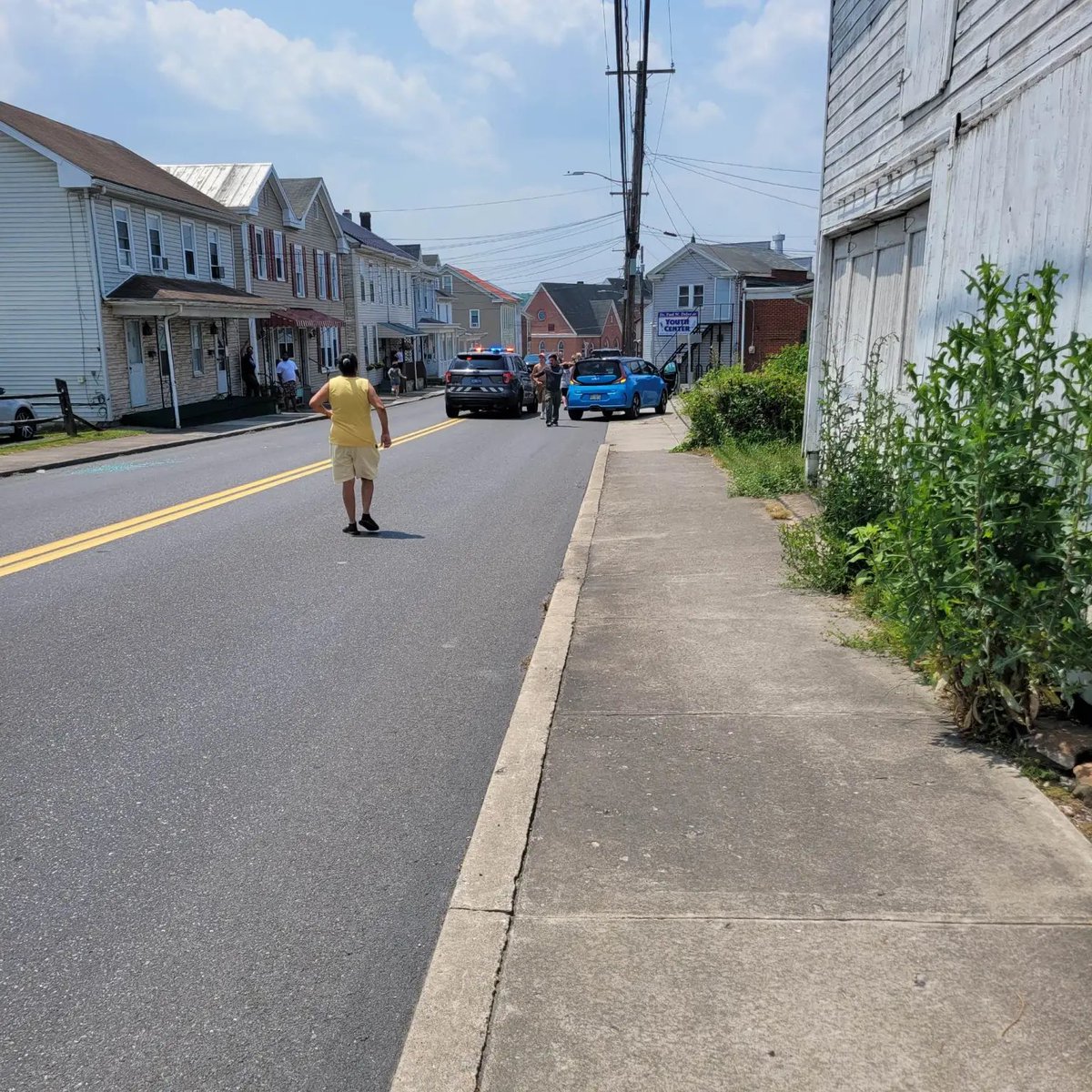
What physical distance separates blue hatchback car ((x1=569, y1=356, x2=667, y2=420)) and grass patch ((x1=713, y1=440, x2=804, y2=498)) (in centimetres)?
1328

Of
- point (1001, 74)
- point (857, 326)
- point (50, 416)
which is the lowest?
point (50, 416)

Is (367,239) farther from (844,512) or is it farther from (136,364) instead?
(844,512)

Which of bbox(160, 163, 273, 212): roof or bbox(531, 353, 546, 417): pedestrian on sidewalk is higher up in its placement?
bbox(160, 163, 273, 212): roof

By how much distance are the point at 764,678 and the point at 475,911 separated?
2.58m

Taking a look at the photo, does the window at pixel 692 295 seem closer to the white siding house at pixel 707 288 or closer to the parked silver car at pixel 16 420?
the white siding house at pixel 707 288

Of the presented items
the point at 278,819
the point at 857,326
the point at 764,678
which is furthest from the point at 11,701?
the point at 857,326

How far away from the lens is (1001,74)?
6.20m

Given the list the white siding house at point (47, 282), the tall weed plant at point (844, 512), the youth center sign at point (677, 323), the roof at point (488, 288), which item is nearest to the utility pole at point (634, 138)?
the youth center sign at point (677, 323)

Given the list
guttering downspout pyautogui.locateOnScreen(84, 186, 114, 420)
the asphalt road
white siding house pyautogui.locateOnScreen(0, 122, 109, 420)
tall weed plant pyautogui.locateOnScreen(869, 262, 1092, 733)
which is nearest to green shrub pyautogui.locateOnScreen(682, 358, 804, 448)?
the asphalt road

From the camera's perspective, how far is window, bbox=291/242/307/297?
4203cm

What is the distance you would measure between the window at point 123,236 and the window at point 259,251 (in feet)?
31.6

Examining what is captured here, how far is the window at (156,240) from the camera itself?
29531mm

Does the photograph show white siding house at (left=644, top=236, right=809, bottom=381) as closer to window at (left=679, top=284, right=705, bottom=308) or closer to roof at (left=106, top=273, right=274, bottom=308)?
window at (left=679, top=284, right=705, bottom=308)

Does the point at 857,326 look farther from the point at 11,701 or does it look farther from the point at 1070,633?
the point at 11,701
